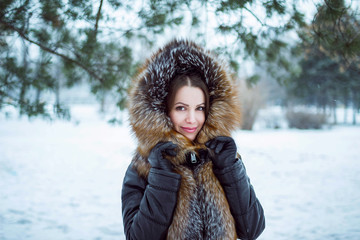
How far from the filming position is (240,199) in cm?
138

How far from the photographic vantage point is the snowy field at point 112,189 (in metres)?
3.03

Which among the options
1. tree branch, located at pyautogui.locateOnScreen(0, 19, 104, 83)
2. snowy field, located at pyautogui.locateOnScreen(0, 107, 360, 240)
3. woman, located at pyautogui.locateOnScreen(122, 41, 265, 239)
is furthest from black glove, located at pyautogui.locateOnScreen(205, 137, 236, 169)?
tree branch, located at pyautogui.locateOnScreen(0, 19, 104, 83)

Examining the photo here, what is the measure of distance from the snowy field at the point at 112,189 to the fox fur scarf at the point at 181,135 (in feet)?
1.14

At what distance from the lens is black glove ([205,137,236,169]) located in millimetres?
1348

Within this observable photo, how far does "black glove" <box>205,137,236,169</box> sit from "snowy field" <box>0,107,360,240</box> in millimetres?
621

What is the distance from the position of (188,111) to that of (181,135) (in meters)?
0.15

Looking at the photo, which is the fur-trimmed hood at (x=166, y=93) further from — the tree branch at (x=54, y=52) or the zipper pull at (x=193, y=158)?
the tree branch at (x=54, y=52)

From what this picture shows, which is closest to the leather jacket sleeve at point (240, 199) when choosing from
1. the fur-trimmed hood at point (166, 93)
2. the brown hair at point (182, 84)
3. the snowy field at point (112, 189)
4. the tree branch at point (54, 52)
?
the fur-trimmed hood at point (166, 93)

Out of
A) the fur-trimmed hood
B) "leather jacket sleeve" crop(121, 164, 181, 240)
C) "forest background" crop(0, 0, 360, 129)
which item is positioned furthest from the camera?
"forest background" crop(0, 0, 360, 129)

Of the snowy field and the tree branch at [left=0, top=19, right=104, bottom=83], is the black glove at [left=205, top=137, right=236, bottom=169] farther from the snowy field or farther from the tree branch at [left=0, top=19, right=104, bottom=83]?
the tree branch at [left=0, top=19, right=104, bottom=83]

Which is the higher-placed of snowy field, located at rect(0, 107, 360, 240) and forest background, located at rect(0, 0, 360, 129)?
forest background, located at rect(0, 0, 360, 129)

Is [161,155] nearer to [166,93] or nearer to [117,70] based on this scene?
[166,93]

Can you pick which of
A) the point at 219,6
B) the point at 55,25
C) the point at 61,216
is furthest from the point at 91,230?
the point at 219,6

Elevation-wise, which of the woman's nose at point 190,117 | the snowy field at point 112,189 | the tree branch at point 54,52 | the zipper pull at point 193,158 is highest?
the tree branch at point 54,52
